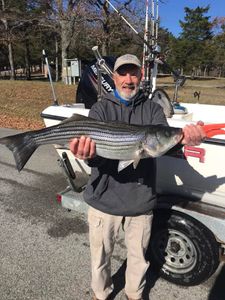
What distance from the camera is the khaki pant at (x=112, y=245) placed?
2713 mm

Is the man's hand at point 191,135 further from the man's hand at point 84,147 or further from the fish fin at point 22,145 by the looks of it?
the fish fin at point 22,145

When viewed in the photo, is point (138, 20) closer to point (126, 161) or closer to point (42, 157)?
point (42, 157)

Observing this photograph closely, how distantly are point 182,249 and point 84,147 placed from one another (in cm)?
169

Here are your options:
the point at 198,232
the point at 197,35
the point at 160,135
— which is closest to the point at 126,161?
the point at 160,135

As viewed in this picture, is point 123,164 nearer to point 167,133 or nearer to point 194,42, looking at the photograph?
point 167,133

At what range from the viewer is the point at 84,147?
227 centimetres

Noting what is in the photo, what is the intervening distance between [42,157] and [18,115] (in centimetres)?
548

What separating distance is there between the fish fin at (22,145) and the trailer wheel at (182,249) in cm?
145

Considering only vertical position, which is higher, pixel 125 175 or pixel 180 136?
pixel 180 136

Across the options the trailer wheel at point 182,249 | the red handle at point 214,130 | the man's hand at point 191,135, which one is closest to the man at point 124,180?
the man's hand at point 191,135

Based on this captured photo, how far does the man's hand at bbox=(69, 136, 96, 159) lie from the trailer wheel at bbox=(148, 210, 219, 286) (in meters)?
1.39

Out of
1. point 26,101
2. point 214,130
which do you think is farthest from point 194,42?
point 214,130

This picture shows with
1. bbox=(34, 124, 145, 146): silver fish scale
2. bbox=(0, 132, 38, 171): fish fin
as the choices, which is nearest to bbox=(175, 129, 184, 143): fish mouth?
bbox=(34, 124, 145, 146): silver fish scale

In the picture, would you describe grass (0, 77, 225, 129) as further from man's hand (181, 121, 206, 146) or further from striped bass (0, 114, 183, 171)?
man's hand (181, 121, 206, 146)
